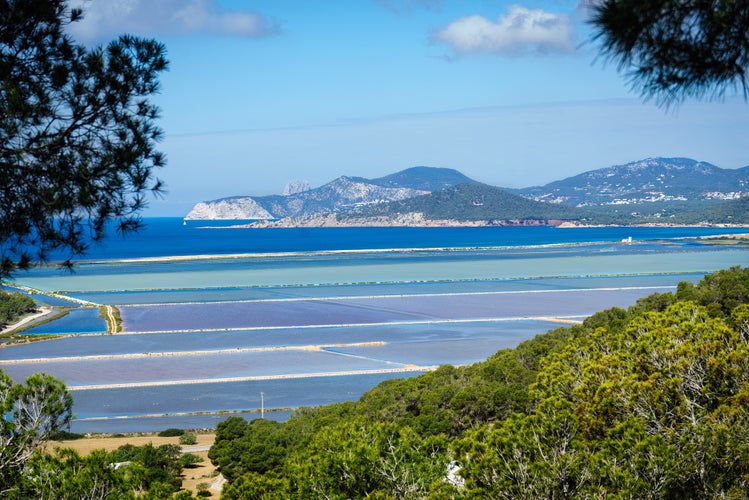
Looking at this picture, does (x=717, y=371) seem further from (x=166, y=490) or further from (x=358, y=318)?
(x=358, y=318)

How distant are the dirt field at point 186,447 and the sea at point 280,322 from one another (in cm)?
161

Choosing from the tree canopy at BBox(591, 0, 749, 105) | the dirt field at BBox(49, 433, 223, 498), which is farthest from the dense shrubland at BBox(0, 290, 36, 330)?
the tree canopy at BBox(591, 0, 749, 105)

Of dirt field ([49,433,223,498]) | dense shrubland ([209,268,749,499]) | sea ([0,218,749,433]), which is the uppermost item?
dense shrubland ([209,268,749,499])

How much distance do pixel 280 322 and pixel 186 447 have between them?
24306 mm

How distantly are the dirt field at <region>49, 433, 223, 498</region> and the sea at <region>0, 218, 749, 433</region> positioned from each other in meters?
1.61

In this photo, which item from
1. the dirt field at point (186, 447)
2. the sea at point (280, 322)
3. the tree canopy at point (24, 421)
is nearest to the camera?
the tree canopy at point (24, 421)

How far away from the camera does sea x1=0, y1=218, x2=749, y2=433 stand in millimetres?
27953

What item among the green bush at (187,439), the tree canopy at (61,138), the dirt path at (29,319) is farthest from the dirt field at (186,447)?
the dirt path at (29,319)

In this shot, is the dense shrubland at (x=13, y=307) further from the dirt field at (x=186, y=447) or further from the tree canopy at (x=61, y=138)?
the tree canopy at (x=61, y=138)

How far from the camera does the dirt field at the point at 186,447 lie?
18.8 meters

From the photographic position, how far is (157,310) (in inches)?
2077

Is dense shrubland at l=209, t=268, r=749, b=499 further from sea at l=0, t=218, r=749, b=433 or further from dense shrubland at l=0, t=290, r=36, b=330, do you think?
dense shrubland at l=0, t=290, r=36, b=330

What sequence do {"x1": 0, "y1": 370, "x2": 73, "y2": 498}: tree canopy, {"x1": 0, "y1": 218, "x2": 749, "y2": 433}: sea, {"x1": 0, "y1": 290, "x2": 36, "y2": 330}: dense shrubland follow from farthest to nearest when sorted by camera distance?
{"x1": 0, "y1": 290, "x2": 36, "y2": 330}: dense shrubland → {"x1": 0, "y1": 218, "x2": 749, "y2": 433}: sea → {"x1": 0, "y1": 370, "x2": 73, "y2": 498}: tree canopy

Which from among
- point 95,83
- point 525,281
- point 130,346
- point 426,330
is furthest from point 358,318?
point 95,83
